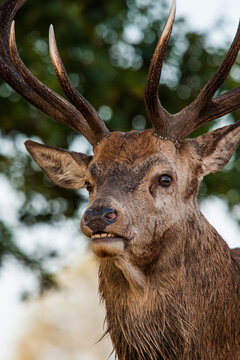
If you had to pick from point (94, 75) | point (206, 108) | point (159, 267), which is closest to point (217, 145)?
point (206, 108)

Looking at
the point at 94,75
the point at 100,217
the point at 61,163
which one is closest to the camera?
the point at 100,217

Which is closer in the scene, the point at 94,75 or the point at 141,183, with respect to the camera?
the point at 141,183

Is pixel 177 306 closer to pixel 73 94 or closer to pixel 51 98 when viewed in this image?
pixel 73 94

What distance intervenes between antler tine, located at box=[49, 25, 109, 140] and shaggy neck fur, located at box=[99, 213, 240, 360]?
0.99 m

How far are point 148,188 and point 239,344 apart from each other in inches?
46.1

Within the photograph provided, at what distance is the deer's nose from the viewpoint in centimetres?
404

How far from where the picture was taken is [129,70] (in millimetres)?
11539

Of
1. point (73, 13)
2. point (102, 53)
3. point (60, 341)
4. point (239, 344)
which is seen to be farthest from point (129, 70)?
point (60, 341)

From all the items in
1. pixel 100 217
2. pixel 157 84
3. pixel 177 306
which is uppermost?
pixel 157 84

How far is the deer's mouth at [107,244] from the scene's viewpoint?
405 cm

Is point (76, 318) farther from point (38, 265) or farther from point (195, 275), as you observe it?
point (195, 275)

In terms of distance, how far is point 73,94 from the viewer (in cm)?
490

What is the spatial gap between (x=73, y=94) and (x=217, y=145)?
109 cm

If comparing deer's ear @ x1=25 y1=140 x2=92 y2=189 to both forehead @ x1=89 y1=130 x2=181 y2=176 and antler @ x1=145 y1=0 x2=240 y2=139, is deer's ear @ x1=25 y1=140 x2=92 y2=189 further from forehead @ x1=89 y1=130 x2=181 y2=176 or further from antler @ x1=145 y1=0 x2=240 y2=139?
antler @ x1=145 y1=0 x2=240 y2=139
